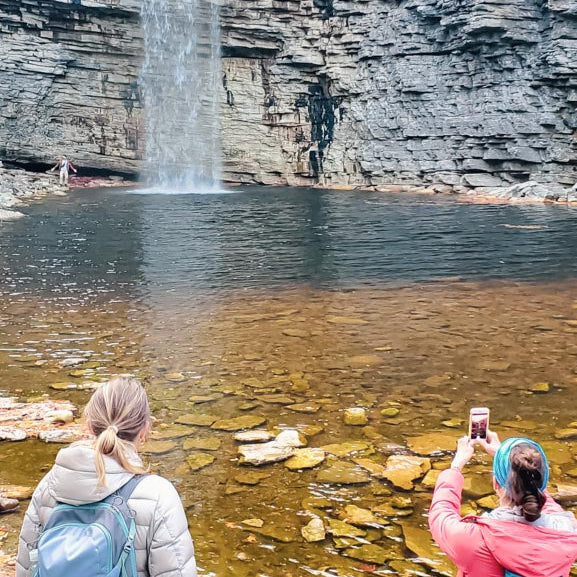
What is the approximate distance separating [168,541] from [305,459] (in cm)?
369

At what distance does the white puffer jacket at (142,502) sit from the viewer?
254 cm

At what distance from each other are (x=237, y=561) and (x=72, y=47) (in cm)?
4461

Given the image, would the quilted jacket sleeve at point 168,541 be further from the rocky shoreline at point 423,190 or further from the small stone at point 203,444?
the rocky shoreline at point 423,190

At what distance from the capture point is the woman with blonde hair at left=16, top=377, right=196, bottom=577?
Answer: 2.55 meters

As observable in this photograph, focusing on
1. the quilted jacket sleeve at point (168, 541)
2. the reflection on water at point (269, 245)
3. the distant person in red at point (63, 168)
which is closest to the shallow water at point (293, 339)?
the reflection on water at point (269, 245)

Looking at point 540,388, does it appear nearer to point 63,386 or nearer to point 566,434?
point 566,434

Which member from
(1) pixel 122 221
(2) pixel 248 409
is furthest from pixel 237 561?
(1) pixel 122 221

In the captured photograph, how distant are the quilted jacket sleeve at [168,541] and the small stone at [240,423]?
4267mm

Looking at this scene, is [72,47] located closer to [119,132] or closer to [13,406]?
[119,132]

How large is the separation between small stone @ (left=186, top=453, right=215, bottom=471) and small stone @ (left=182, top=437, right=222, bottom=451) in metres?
0.14

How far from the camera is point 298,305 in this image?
1279 cm

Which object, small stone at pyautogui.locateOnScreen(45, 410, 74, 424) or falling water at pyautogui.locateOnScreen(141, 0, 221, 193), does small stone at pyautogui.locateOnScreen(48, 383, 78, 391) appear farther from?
falling water at pyautogui.locateOnScreen(141, 0, 221, 193)

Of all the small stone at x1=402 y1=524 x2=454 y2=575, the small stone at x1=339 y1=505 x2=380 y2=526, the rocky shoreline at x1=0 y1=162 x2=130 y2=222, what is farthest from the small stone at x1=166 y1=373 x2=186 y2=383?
the rocky shoreline at x1=0 y1=162 x2=130 y2=222

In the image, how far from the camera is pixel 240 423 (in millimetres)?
7082
